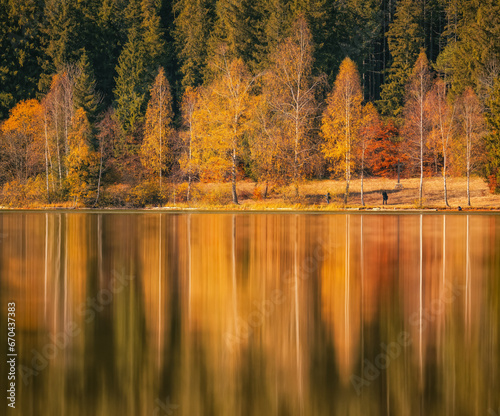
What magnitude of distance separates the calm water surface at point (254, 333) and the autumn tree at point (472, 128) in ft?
132

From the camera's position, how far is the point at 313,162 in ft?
193

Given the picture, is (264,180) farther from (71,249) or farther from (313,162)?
(71,249)

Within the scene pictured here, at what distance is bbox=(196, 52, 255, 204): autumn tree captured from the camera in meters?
60.5

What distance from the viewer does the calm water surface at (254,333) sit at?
7613 mm

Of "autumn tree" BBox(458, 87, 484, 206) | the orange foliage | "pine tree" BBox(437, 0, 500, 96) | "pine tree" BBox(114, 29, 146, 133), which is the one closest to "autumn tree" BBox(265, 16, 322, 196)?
the orange foliage

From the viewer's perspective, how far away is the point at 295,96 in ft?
206

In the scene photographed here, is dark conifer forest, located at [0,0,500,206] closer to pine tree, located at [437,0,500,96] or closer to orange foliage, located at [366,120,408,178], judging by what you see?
pine tree, located at [437,0,500,96]

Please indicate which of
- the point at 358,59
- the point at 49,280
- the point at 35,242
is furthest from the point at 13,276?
the point at 358,59

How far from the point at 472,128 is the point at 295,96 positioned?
15.2 meters

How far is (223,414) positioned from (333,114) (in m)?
55.6

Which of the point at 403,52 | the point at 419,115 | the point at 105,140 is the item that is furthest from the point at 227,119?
the point at 403,52

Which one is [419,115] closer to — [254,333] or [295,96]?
Answer: [295,96]

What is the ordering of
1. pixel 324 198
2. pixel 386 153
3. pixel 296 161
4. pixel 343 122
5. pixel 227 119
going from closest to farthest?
pixel 296 161 < pixel 227 119 < pixel 343 122 < pixel 324 198 < pixel 386 153

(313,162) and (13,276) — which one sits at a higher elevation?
(313,162)
